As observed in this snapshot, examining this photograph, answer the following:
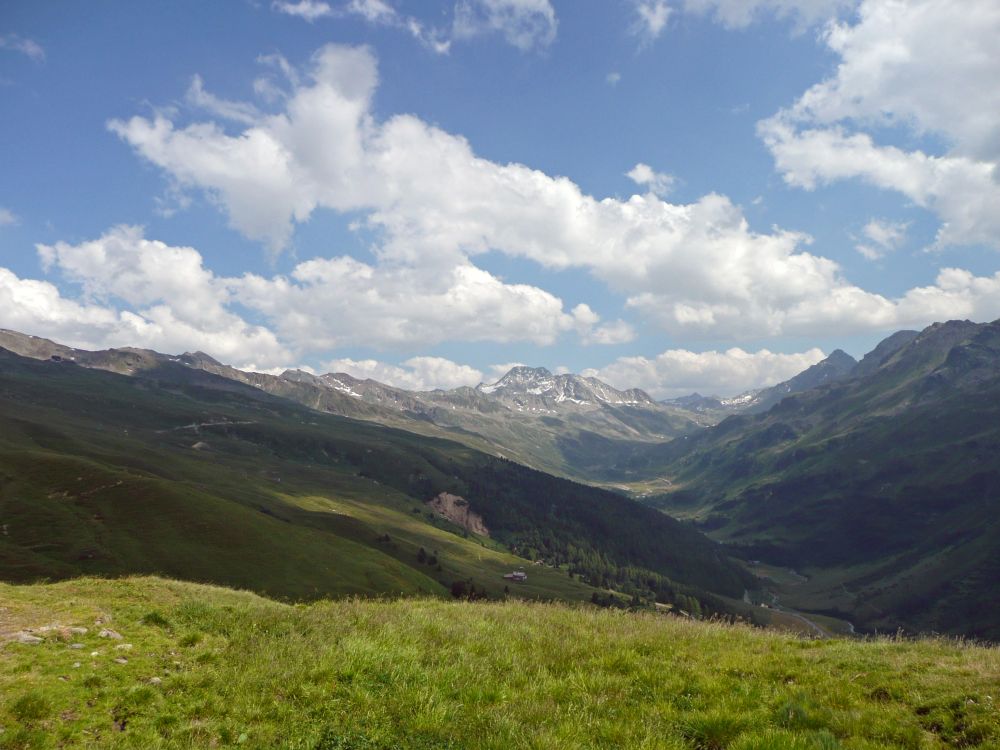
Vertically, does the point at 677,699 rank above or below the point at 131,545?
above

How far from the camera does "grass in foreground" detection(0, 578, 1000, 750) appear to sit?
10211mm

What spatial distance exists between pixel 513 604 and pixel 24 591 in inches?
838

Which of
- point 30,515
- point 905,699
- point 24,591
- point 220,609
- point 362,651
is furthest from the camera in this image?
point 30,515

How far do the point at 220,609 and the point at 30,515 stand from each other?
113159mm

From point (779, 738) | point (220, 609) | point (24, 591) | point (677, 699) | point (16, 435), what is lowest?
point (16, 435)

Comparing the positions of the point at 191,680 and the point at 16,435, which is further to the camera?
the point at 16,435

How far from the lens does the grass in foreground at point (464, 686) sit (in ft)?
33.5

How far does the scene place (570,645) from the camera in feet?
51.5

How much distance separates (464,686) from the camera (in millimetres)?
12609

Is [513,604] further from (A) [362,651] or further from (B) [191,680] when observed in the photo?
(B) [191,680]

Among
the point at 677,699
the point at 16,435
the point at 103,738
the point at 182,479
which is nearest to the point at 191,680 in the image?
the point at 103,738

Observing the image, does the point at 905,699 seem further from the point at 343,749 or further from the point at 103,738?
the point at 103,738

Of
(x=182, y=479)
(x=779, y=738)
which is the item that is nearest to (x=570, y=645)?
(x=779, y=738)

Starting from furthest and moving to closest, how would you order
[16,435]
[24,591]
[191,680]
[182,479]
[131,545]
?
[16,435] < [182,479] < [131,545] < [24,591] < [191,680]
